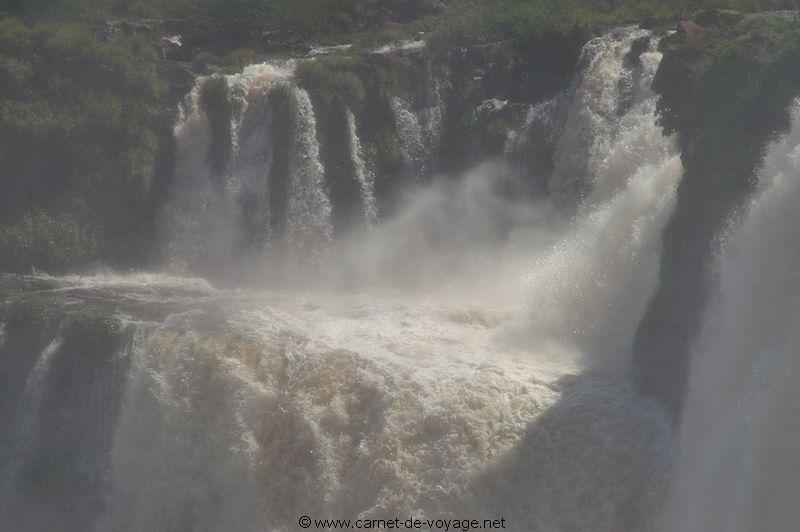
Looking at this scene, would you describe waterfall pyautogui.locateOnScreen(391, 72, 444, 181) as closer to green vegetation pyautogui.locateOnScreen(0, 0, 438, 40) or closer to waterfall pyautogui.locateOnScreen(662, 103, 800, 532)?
green vegetation pyautogui.locateOnScreen(0, 0, 438, 40)

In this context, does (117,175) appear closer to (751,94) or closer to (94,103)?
(94,103)

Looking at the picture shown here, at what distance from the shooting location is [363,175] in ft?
58.0

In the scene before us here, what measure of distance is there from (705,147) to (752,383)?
3.39 metres

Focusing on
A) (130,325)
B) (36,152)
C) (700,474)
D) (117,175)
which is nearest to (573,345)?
(700,474)

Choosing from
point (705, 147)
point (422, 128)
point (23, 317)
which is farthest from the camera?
point (422, 128)

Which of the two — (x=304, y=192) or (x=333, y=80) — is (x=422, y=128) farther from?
(x=304, y=192)

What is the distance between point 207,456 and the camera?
10.9m

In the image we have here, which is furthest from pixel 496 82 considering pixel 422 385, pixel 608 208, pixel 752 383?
pixel 752 383

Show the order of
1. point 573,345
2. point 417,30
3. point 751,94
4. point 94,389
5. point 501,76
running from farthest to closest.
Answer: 1. point 417,30
2. point 501,76
3. point 573,345
4. point 94,389
5. point 751,94

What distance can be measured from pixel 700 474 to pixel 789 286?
212 centimetres

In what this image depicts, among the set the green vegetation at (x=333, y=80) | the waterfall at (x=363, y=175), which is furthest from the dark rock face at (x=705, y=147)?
the green vegetation at (x=333, y=80)

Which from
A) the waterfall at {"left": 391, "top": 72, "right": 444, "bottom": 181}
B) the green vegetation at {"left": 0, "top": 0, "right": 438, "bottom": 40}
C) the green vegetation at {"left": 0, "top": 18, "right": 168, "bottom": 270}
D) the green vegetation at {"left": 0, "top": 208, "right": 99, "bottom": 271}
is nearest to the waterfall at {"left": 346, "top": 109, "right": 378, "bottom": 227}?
the waterfall at {"left": 391, "top": 72, "right": 444, "bottom": 181}

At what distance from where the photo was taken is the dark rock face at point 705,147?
10336 millimetres

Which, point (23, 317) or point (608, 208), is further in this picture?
point (608, 208)
